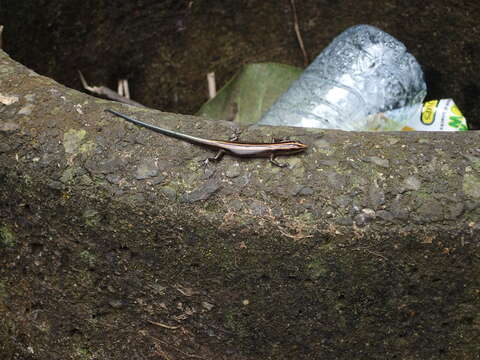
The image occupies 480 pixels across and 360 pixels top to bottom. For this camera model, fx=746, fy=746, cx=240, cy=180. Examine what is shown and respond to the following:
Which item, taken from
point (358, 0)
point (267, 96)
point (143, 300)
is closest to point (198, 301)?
point (143, 300)

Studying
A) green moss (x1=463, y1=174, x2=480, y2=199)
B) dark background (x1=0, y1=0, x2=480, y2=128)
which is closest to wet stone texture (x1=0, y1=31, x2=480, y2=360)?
green moss (x1=463, y1=174, x2=480, y2=199)

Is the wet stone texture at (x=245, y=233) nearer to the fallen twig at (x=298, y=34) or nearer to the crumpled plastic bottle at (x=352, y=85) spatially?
the crumpled plastic bottle at (x=352, y=85)

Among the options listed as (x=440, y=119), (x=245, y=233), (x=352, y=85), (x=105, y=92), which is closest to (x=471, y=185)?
(x=245, y=233)

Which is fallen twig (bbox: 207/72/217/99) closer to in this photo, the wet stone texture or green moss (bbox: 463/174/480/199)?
the wet stone texture

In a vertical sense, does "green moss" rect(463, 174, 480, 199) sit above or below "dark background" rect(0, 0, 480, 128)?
above

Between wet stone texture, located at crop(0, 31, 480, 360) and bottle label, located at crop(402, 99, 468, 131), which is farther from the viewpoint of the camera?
bottle label, located at crop(402, 99, 468, 131)

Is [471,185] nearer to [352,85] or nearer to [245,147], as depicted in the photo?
[245,147]
